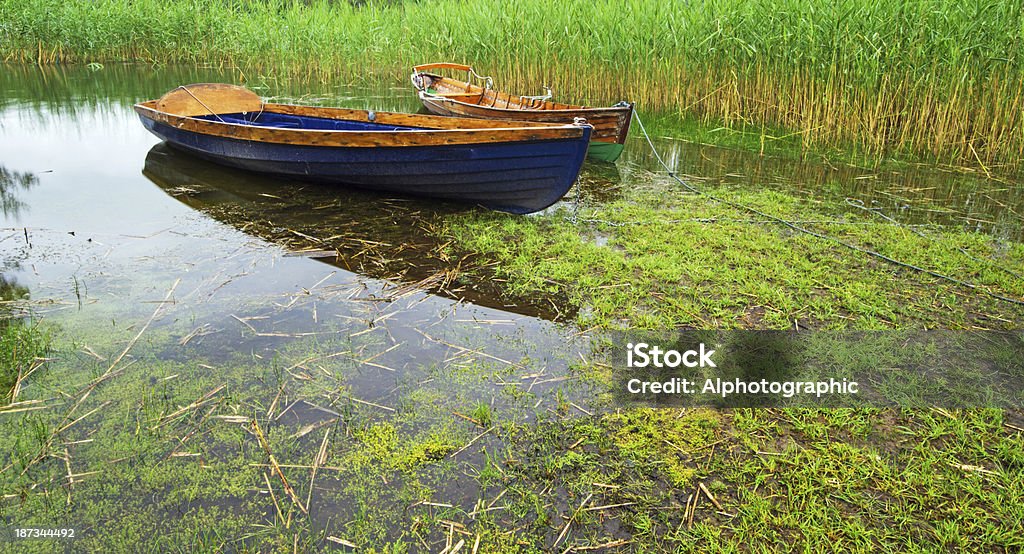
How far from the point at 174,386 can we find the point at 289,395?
55cm

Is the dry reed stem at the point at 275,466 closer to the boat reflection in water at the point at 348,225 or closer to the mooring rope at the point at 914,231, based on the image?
the boat reflection in water at the point at 348,225

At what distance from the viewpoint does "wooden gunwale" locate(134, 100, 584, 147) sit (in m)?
4.68

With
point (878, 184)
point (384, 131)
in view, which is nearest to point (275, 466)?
point (384, 131)

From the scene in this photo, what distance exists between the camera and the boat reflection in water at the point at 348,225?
4090 millimetres

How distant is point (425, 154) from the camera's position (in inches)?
200

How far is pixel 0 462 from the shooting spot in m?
2.40

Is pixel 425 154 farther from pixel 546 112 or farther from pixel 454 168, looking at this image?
pixel 546 112

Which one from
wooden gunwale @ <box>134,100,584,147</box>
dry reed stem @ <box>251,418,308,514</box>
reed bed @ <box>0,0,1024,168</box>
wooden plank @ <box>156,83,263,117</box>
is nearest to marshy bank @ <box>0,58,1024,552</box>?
dry reed stem @ <box>251,418,308,514</box>

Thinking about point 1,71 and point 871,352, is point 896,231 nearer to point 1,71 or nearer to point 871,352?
point 871,352

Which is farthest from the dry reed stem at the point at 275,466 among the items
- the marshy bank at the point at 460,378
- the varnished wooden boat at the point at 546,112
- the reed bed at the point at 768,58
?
the reed bed at the point at 768,58

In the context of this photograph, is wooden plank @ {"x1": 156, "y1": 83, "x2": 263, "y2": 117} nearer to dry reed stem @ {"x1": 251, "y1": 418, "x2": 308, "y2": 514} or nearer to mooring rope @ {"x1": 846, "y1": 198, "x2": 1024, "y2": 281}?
dry reed stem @ {"x1": 251, "y1": 418, "x2": 308, "y2": 514}

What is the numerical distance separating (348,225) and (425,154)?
85 cm

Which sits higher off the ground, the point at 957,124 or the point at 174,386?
the point at 957,124

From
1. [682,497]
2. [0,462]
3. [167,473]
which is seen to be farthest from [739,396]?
[0,462]
